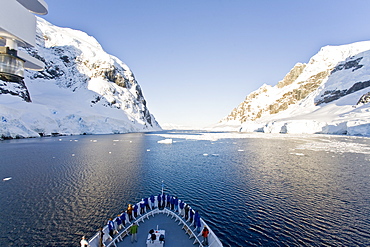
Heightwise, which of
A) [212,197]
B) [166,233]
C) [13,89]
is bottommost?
[212,197]

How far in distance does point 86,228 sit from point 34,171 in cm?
2434

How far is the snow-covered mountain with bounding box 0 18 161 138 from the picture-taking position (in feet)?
302

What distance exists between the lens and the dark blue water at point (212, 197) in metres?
16.6

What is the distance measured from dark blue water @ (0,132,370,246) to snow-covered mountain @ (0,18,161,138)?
5989 centimetres

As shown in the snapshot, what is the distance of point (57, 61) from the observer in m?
164

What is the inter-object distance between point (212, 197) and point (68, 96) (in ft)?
503

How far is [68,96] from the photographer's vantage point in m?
145

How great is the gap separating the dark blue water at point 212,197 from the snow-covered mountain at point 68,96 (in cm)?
5989

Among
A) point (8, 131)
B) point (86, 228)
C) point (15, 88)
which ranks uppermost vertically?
point (15, 88)

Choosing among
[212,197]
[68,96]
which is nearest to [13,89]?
[68,96]

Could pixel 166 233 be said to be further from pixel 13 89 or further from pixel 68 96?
pixel 68 96

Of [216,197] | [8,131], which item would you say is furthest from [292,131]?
[8,131]

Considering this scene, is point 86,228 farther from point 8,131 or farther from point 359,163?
point 8,131

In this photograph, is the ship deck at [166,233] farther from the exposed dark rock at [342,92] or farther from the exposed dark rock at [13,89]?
the exposed dark rock at [342,92]
